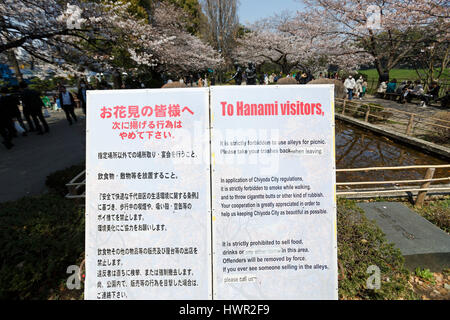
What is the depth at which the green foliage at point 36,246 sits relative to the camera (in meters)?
2.71

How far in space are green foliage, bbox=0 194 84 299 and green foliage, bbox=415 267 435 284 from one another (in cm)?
506

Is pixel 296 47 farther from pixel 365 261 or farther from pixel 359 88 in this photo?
pixel 365 261

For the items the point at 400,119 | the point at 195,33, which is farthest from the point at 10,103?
the point at 195,33

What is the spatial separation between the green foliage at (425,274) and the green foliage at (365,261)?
1.18 feet

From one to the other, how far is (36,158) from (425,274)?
1004 cm

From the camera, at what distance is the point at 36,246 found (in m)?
3.04

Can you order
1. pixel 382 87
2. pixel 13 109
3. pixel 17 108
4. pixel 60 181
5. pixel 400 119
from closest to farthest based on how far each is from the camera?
pixel 60 181
pixel 13 109
pixel 17 108
pixel 400 119
pixel 382 87

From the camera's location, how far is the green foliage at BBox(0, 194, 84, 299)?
2.71m

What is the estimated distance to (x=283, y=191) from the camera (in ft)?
7.45

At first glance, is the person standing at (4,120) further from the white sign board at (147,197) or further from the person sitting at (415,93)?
the person sitting at (415,93)

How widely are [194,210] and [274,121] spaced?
1.21 m

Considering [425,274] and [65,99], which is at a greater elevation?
[65,99]

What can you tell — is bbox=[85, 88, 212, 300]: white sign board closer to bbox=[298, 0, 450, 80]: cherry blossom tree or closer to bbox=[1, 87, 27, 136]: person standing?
bbox=[1, 87, 27, 136]: person standing

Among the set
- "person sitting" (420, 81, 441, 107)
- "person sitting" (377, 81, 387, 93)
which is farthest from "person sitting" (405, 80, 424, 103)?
"person sitting" (377, 81, 387, 93)
